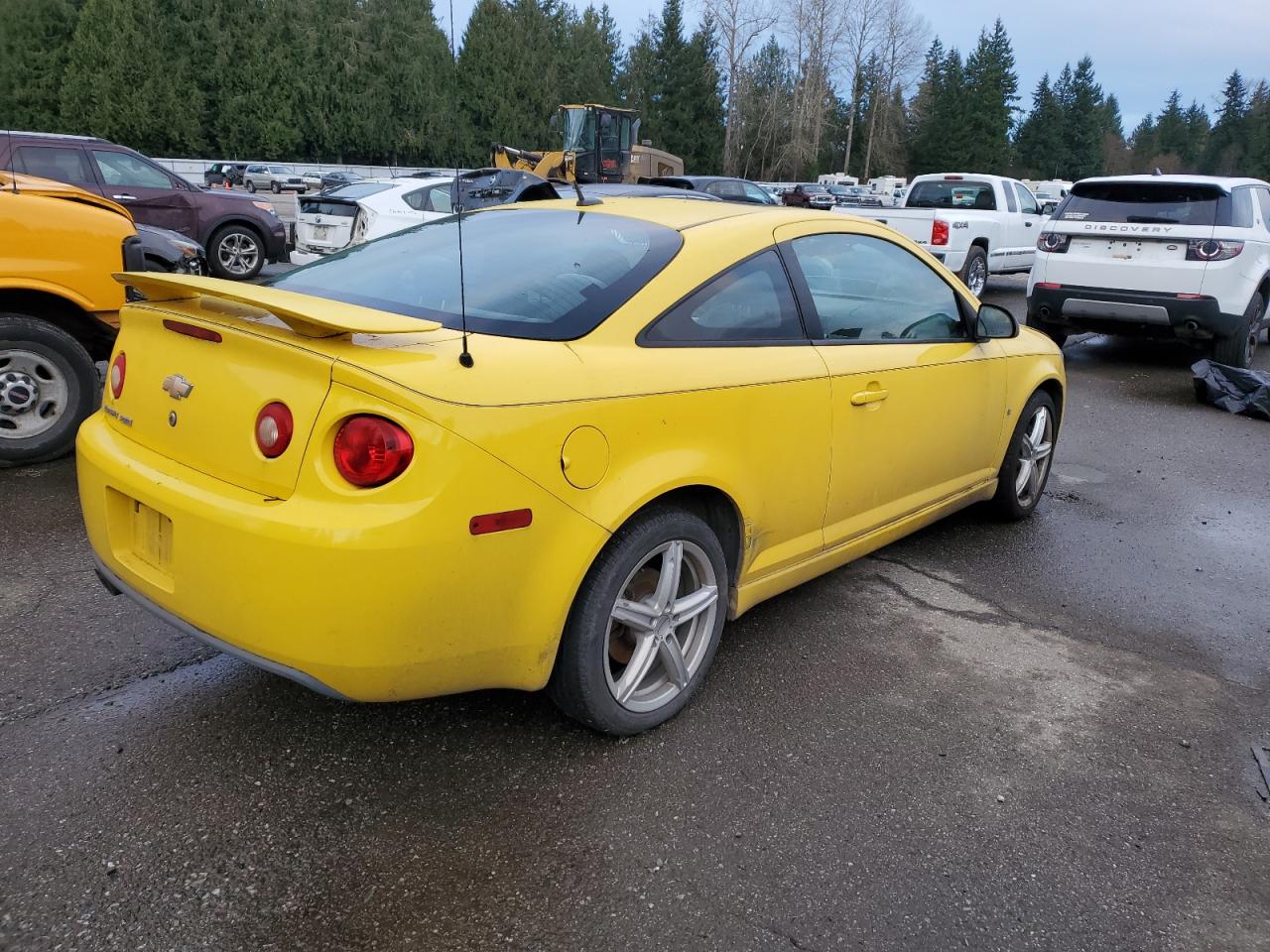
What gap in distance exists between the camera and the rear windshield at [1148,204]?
8.59 m

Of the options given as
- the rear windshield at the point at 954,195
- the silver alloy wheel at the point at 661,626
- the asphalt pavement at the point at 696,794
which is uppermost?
the rear windshield at the point at 954,195

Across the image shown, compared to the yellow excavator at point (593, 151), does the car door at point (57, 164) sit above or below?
below

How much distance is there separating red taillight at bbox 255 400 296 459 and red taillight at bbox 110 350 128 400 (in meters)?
0.76

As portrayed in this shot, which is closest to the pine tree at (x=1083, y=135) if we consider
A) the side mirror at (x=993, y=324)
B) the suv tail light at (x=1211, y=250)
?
the suv tail light at (x=1211, y=250)

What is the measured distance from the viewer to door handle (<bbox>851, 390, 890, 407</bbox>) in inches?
131

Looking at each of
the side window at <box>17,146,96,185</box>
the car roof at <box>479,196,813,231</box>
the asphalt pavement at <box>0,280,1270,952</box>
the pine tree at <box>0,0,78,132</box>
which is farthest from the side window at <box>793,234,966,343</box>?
the pine tree at <box>0,0,78,132</box>

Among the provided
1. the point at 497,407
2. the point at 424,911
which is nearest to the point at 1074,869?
the point at 424,911

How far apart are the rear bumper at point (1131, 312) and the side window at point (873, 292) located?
18.8 feet

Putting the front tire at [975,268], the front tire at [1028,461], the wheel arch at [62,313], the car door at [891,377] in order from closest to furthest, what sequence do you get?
the car door at [891,377] → the front tire at [1028,461] → the wheel arch at [62,313] → the front tire at [975,268]

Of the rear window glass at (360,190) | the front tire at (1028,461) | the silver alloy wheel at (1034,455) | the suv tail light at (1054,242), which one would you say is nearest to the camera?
the front tire at (1028,461)

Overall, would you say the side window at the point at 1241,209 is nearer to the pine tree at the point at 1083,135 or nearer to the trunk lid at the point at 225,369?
the trunk lid at the point at 225,369

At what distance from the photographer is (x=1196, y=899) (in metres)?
2.30

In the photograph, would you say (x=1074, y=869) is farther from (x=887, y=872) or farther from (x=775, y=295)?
(x=775, y=295)

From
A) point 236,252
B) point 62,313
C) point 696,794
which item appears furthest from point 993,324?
point 236,252
